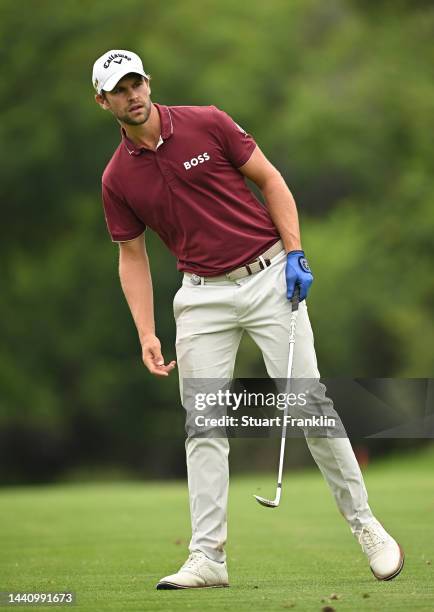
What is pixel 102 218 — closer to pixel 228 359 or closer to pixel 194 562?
pixel 228 359

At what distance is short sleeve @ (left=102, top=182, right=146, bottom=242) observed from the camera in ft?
22.5

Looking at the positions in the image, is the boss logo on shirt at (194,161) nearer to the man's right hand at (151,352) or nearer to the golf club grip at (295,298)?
the golf club grip at (295,298)

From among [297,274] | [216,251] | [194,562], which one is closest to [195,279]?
[216,251]

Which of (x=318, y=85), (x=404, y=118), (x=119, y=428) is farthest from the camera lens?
(x=318, y=85)

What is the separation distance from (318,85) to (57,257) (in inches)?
351

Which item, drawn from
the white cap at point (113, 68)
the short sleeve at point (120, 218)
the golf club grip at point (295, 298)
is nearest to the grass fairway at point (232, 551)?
the golf club grip at point (295, 298)

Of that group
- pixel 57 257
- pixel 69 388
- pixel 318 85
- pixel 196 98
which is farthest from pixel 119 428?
pixel 318 85

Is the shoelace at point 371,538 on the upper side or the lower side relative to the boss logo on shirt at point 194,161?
lower

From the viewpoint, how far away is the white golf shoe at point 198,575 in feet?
20.5

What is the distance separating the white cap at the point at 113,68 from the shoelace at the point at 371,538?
2.44 meters

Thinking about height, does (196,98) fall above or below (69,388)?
above

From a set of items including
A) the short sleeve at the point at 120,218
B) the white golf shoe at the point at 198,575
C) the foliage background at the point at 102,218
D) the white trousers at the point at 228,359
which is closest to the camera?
the white golf shoe at the point at 198,575

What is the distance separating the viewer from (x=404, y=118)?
109 feet

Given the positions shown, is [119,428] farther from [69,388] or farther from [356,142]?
[356,142]
